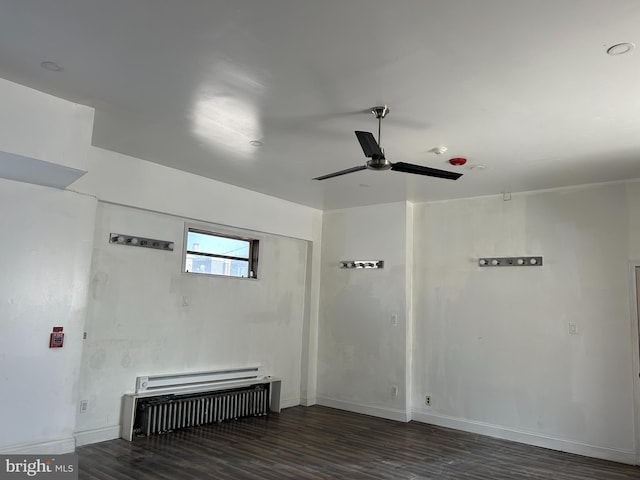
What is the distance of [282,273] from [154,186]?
96.1 inches

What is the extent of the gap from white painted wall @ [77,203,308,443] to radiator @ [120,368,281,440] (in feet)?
0.40

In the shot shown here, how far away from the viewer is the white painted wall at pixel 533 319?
498 cm

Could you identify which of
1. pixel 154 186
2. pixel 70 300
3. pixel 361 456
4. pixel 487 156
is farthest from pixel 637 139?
pixel 70 300

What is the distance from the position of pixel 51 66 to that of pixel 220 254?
3359mm

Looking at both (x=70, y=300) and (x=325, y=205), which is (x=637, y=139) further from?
(x=70, y=300)

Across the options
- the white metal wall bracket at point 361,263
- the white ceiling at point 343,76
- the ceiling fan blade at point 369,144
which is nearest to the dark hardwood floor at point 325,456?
the white metal wall bracket at point 361,263

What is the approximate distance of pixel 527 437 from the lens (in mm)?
5320

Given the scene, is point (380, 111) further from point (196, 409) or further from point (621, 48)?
point (196, 409)

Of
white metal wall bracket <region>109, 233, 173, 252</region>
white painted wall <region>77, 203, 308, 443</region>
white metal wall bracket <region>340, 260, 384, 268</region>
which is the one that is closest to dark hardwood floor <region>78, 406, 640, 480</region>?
white painted wall <region>77, 203, 308, 443</region>

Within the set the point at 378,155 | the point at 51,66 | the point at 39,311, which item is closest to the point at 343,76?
the point at 378,155

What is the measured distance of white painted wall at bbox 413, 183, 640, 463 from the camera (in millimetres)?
4977

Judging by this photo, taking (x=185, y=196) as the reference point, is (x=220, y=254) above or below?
below

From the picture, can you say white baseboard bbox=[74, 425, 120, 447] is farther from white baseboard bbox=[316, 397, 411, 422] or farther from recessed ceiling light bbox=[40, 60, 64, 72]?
recessed ceiling light bbox=[40, 60, 64, 72]

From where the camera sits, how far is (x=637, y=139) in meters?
3.91
